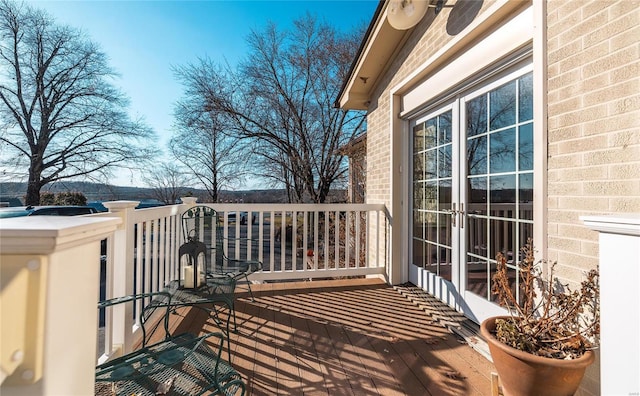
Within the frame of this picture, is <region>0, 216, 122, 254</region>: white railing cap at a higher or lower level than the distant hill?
lower

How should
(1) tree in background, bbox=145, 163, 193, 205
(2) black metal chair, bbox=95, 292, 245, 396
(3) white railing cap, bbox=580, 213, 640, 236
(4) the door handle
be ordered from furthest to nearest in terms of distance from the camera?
(1) tree in background, bbox=145, 163, 193, 205 < (4) the door handle < (2) black metal chair, bbox=95, 292, 245, 396 < (3) white railing cap, bbox=580, 213, 640, 236

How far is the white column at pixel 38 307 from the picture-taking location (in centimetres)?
59

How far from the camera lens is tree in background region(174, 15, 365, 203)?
938 centimetres

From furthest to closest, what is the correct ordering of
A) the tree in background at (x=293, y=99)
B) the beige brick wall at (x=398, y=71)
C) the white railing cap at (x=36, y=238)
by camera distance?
the tree in background at (x=293, y=99) < the beige brick wall at (x=398, y=71) < the white railing cap at (x=36, y=238)

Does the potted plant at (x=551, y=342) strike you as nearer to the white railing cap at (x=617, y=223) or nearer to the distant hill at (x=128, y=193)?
the white railing cap at (x=617, y=223)

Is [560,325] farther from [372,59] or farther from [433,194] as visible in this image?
[372,59]

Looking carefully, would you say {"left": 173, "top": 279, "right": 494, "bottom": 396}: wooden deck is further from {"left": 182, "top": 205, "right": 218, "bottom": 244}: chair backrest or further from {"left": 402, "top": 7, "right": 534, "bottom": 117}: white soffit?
{"left": 402, "top": 7, "right": 534, "bottom": 117}: white soffit

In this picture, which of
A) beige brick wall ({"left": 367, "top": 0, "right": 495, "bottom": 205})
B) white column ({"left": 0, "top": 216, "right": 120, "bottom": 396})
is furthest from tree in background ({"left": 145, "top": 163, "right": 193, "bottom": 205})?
white column ({"left": 0, "top": 216, "right": 120, "bottom": 396})

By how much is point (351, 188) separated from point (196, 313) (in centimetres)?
623

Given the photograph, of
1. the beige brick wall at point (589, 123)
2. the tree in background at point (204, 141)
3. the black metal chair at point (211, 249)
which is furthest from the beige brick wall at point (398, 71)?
the tree in background at point (204, 141)

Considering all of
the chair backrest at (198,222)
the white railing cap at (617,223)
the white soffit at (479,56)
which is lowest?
the chair backrest at (198,222)

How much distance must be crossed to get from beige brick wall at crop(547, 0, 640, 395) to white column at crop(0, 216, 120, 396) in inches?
82.7

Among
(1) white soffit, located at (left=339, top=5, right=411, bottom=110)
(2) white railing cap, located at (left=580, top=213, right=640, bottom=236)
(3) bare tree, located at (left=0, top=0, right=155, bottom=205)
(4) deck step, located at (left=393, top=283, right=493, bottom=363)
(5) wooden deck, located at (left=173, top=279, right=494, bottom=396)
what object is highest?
(3) bare tree, located at (left=0, top=0, right=155, bottom=205)

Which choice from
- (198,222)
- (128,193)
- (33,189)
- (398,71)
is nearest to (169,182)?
(128,193)
